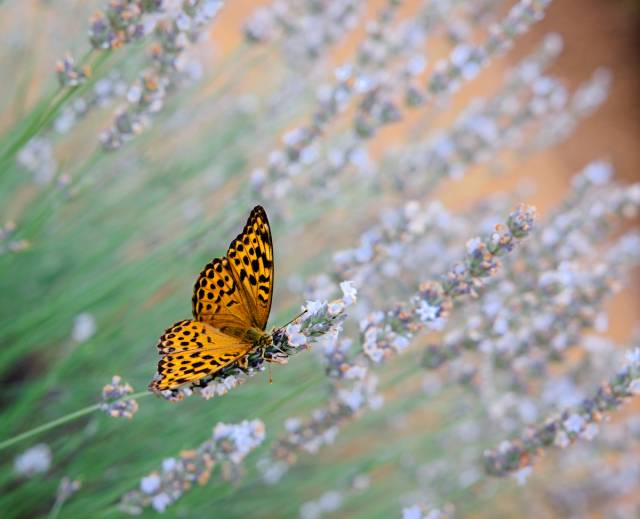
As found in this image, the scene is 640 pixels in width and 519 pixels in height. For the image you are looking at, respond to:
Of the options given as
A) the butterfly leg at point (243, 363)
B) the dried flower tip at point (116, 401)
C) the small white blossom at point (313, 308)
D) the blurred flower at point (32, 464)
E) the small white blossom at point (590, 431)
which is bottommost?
the small white blossom at point (590, 431)

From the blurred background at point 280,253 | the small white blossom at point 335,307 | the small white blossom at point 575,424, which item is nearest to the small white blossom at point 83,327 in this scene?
the blurred background at point 280,253

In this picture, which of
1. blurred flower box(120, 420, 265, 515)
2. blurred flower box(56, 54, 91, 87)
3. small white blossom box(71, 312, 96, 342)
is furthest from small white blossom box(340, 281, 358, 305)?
small white blossom box(71, 312, 96, 342)

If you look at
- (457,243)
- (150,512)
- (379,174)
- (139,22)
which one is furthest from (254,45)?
(150,512)

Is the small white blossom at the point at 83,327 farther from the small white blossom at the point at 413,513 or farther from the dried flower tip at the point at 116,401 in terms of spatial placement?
the small white blossom at the point at 413,513

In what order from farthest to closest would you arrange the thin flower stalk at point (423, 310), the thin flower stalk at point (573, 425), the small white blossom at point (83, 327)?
the small white blossom at point (83, 327) → the thin flower stalk at point (573, 425) → the thin flower stalk at point (423, 310)

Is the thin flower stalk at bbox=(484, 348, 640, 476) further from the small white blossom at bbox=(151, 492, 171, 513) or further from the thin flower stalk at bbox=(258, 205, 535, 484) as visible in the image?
the small white blossom at bbox=(151, 492, 171, 513)

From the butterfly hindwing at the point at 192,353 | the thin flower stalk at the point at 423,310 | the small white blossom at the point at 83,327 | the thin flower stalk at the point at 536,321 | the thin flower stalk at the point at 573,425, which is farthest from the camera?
the small white blossom at the point at 83,327

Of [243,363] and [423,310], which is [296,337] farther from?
[423,310]

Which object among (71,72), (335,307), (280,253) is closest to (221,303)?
(335,307)

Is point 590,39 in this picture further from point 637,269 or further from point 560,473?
point 560,473
